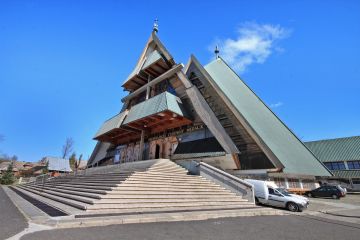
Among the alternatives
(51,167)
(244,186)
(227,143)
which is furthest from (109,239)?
(51,167)

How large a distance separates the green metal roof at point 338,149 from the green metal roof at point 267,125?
588 inches

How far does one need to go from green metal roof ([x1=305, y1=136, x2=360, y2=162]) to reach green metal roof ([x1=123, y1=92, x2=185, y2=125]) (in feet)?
89.0

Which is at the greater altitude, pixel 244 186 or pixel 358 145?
pixel 358 145

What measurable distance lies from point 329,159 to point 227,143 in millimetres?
25533

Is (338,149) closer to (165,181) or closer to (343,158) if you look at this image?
(343,158)

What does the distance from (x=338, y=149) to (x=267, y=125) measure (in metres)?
21.1

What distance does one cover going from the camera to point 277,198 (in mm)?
11930

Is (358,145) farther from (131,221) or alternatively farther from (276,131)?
(131,221)

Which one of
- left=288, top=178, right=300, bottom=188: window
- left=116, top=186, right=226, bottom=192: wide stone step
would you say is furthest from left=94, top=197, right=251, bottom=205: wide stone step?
left=288, top=178, right=300, bottom=188: window

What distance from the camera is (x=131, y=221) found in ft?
19.7

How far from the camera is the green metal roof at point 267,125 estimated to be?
51.8ft

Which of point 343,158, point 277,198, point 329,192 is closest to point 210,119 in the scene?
point 277,198

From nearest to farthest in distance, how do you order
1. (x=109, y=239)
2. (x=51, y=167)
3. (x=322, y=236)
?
(x=109, y=239)
(x=322, y=236)
(x=51, y=167)

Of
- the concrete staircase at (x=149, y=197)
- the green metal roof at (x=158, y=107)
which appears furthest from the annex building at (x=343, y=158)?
the concrete staircase at (x=149, y=197)
